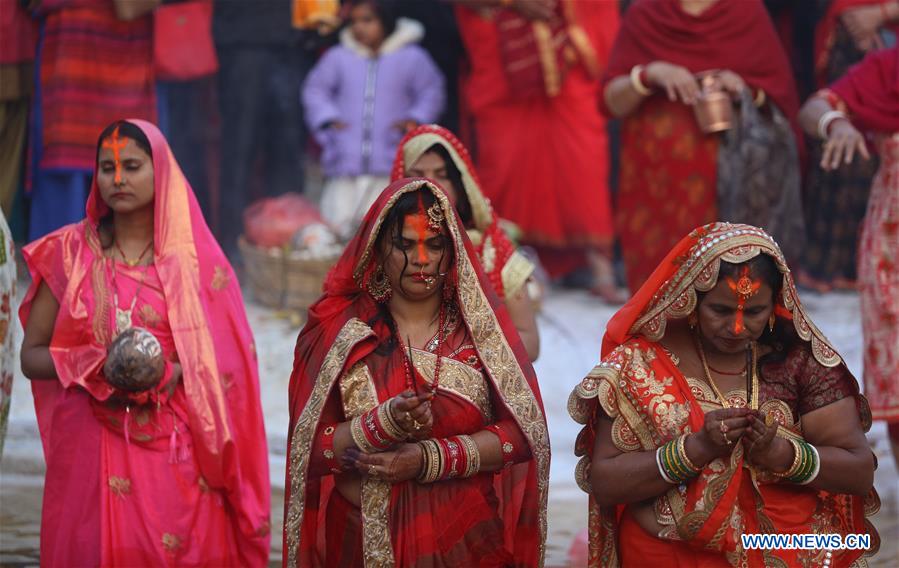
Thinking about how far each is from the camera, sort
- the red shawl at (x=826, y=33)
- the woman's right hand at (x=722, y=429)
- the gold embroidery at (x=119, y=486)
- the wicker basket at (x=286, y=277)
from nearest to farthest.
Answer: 1. the woman's right hand at (x=722, y=429)
2. the gold embroidery at (x=119, y=486)
3. the wicker basket at (x=286, y=277)
4. the red shawl at (x=826, y=33)

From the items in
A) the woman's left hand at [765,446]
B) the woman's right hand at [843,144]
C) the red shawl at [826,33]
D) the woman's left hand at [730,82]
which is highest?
the red shawl at [826,33]

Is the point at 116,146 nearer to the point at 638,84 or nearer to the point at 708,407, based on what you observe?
the point at 708,407

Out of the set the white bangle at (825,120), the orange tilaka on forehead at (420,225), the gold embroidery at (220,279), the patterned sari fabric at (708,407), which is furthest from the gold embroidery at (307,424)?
the white bangle at (825,120)

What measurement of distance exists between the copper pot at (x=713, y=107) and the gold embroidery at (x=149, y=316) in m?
3.48

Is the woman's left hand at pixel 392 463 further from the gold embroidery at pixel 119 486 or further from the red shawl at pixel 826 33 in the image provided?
the red shawl at pixel 826 33

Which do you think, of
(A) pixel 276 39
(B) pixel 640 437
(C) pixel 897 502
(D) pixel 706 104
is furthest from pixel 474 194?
(A) pixel 276 39

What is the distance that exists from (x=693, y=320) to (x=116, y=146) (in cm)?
214

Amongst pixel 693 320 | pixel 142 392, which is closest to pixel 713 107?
pixel 693 320

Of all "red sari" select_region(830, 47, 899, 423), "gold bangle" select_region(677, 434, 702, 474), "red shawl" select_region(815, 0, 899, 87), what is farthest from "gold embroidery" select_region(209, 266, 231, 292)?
"red shawl" select_region(815, 0, 899, 87)

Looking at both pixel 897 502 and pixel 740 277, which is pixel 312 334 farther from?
pixel 897 502

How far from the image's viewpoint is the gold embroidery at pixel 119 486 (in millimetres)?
4801

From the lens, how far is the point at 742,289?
391 cm

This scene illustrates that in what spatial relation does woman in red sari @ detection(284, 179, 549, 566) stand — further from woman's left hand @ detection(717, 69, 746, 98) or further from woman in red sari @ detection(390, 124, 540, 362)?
woman's left hand @ detection(717, 69, 746, 98)

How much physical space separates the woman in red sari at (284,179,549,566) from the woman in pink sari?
0.75 metres
